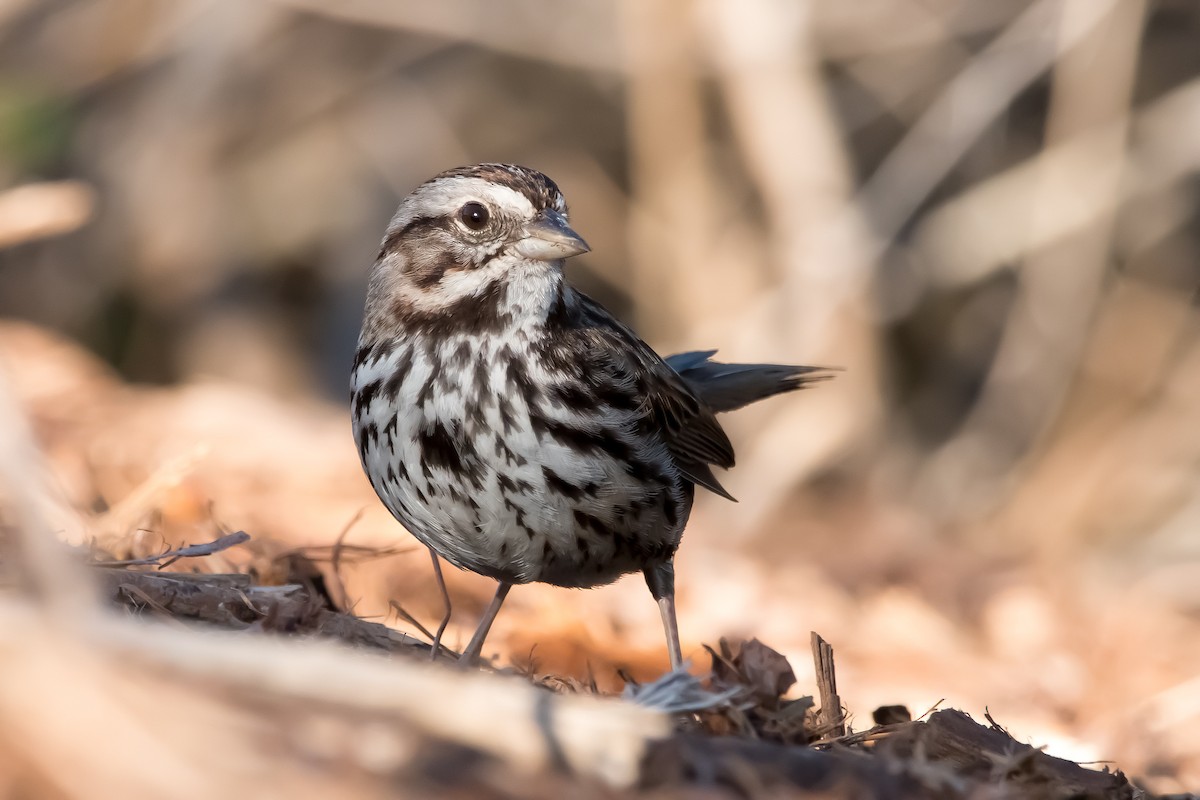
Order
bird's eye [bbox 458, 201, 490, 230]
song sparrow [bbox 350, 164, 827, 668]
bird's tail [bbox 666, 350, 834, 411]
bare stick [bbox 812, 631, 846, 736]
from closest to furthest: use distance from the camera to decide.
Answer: bare stick [bbox 812, 631, 846, 736]
song sparrow [bbox 350, 164, 827, 668]
bird's eye [bbox 458, 201, 490, 230]
bird's tail [bbox 666, 350, 834, 411]

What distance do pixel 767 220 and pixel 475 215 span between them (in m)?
4.80

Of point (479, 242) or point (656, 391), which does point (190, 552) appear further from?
point (656, 391)

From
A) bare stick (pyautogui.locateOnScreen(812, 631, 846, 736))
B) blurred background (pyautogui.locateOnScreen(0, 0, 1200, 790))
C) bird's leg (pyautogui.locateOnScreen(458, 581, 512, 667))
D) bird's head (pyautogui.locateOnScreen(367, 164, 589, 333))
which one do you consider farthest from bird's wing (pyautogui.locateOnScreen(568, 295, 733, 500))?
blurred background (pyautogui.locateOnScreen(0, 0, 1200, 790))

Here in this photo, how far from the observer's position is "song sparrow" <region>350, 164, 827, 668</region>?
131 inches

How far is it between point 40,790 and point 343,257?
7.41 metres

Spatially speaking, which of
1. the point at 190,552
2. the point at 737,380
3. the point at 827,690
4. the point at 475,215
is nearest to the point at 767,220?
the point at 737,380

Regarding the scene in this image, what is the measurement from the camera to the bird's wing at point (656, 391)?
3635 millimetres

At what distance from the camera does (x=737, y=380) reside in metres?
4.80

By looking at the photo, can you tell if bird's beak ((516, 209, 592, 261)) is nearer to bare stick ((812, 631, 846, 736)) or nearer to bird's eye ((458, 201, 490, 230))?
bird's eye ((458, 201, 490, 230))

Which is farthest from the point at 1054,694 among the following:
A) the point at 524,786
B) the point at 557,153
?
the point at 557,153

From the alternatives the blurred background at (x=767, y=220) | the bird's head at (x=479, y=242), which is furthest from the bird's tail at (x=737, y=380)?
the blurred background at (x=767, y=220)

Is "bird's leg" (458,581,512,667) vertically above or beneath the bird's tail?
beneath

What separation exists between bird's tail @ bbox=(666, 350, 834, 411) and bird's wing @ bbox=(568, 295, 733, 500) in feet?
1.41

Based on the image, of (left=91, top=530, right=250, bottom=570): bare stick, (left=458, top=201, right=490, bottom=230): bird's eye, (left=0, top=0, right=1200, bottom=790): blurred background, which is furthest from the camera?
(left=0, top=0, right=1200, bottom=790): blurred background
